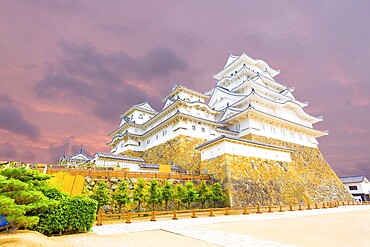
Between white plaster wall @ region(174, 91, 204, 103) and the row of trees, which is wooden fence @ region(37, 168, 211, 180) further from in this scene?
white plaster wall @ region(174, 91, 204, 103)

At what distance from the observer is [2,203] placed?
591cm

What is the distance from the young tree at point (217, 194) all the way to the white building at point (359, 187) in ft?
141

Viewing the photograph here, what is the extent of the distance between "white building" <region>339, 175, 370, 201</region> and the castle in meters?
15.8

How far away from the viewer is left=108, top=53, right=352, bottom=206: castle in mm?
20031

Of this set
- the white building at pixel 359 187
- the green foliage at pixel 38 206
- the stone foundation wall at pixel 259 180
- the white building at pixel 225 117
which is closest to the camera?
the green foliage at pixel 38 206

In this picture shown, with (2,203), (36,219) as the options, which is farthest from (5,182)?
(36,219)

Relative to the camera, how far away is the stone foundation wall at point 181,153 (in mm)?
24000

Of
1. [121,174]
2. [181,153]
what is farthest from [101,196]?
[181,153]

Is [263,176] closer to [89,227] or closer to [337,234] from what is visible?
[337,234]

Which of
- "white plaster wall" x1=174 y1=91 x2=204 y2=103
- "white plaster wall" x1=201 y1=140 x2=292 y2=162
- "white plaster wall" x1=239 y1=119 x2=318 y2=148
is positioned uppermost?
"white plaster wall" x1=174 y1=91 x2=204 y2=103

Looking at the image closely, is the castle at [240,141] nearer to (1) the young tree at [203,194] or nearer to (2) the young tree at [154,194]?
(1) the young tree at [203,194]

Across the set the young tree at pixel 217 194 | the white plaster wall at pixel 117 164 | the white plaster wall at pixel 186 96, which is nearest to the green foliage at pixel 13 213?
the young tree at pixel 217 194

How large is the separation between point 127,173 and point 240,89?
25.8 meters

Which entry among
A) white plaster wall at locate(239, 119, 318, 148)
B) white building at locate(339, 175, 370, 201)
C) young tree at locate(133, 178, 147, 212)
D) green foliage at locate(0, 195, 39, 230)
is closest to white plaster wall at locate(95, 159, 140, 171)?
young tree at locate(133, 178, 147, 212)
